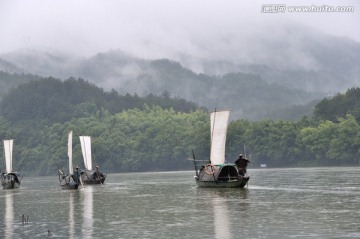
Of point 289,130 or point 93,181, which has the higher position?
point 289,130

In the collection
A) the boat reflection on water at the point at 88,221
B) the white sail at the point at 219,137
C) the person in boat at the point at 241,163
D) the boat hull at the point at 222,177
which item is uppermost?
the white sail at the point at 219,137

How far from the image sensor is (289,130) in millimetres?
190375

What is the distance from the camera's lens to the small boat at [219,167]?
226 ft

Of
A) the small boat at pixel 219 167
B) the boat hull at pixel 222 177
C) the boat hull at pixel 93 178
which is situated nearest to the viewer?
the boat hull at pixel 222 177

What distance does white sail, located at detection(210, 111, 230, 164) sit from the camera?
71.6m

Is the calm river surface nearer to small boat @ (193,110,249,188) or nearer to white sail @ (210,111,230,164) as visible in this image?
small boat @ (193,110,249,188)

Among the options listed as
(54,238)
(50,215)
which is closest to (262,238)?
(54,238)

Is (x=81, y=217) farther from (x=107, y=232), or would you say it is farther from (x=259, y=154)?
(x=259, y=154)

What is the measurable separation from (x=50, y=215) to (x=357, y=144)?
5248 inches

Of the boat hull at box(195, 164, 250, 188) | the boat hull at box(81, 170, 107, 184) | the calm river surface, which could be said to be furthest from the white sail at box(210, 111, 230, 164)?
the boat hull at box(81, 170, 107, 184)

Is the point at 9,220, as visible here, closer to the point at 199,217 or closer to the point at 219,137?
the point at 199,217

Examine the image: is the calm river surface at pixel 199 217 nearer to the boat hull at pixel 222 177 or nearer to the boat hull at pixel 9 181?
the boat hull at pixel 222 177

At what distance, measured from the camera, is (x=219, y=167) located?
69.9 metres

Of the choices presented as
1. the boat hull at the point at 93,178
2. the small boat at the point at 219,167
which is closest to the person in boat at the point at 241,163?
the small boat at the point at 219,167
